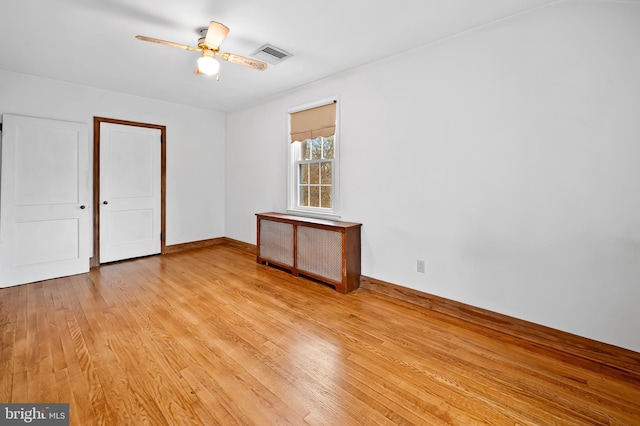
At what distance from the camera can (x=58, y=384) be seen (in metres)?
1.80

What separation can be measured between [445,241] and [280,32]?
2.61m

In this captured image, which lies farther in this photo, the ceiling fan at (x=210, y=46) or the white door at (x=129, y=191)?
the white door at (x=129, y=191)

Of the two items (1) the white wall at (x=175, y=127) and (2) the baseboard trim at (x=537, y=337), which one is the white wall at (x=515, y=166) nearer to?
(2) the baseboard trim at (x=537, y=337)

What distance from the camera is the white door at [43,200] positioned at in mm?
3590

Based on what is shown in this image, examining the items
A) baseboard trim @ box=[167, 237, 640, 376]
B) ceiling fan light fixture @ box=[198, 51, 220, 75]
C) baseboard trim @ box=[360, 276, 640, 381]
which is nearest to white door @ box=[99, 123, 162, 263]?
ceiling fan light fixture @ box=[198, 51, 220, 75]

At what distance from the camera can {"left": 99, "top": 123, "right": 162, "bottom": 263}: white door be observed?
4488 millimetres

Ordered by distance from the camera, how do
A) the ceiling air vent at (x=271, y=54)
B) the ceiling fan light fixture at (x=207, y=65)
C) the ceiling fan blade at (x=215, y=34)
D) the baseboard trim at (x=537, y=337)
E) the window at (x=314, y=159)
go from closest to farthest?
Answer: 1. the baseboard trim at (x=537, y=337)
2. the ceiling fan blade at (x=215, y=34)
3. the ceiling fan light fixture at (x=207, y=65)
4. the ceiling air vent at (x=271, y=54)
5. the window at (x=314, y=159)

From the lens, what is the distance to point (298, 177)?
14.9 ft

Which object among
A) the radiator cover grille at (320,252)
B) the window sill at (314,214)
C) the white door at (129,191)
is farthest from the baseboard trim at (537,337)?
the white door at (129,191)

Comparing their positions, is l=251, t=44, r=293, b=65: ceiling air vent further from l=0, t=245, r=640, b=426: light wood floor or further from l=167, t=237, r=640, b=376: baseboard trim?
l=167, t=237, r=640, b=376: baseboard trim

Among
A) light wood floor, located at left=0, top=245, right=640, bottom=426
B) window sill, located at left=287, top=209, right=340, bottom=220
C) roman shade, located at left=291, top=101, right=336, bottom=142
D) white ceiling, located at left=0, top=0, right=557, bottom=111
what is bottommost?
light wood floor, located at left=0, top=245, right=640, bottom=426

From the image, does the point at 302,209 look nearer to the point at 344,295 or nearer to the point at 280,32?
the point at 344,295

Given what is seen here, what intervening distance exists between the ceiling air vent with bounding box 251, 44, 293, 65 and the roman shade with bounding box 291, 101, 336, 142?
0.90 m

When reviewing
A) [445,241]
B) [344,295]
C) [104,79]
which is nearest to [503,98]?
→ [445,241]
